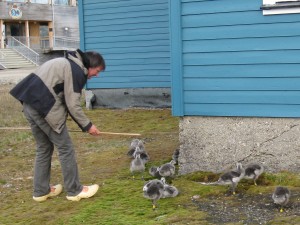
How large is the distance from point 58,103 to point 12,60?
39.2m

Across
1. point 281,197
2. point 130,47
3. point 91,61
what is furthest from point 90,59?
point 130,47

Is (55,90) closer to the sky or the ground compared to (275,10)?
closer to the ground

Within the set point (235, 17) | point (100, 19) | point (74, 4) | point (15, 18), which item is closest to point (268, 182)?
point (235, 17)

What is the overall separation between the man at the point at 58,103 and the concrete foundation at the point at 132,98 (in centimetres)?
791

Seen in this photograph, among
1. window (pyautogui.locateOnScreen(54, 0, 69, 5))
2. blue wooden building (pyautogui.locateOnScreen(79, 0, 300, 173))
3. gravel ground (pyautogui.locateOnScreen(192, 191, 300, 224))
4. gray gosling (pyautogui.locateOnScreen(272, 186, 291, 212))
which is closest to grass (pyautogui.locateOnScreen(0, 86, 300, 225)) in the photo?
gravel ground (pyautogui.locateOnScreen(192, 191, 300, 224))

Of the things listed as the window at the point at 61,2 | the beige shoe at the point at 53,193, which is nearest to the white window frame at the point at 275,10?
the beige shoe at the point at 53,193

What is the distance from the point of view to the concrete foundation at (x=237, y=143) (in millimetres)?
6324

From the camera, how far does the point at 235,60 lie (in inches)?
252

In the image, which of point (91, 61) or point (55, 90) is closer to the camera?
point (55, 90)

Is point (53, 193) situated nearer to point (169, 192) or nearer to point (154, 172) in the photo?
point (154, 172)

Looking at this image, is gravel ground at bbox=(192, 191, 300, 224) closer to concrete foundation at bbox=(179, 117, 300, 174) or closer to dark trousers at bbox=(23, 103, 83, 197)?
concrete foundation at bbox=(179, 117, 300, 174)

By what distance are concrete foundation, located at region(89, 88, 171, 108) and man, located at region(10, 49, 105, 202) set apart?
791 centimetres

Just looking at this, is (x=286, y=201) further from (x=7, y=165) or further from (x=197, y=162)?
(x=7, y=165)

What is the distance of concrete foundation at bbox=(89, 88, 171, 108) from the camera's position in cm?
1389
